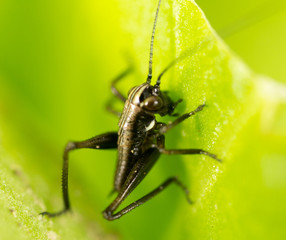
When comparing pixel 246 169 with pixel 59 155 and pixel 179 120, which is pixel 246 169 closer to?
pixel 179 120

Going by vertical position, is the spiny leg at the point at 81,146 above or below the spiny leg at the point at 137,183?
above

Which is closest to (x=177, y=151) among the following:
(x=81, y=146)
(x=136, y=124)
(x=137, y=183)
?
(x=137, y=183)

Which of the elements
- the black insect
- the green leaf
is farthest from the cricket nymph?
Answer: the green leaf

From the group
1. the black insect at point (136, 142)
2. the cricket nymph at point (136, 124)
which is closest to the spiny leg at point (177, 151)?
the black insect at point (136, 142)

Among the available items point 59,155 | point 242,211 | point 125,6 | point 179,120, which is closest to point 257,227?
point 242,211

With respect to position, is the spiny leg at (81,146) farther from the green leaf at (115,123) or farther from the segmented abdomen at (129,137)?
the segmented abdomen at (129,137)

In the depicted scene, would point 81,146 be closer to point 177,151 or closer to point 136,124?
point 136,124

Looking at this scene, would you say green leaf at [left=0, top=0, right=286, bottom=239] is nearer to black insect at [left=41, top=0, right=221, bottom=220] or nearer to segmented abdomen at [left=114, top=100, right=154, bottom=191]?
black insect at [left=41, top=0, right=221, bottom=220]

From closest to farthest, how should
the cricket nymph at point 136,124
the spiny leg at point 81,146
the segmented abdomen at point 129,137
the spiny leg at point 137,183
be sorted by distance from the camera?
the spiny leg at point 137,183 → the spiny leg at point 81,146 → the cricket nymph at point 136,124 → the segmented abdomen at point 129,137
